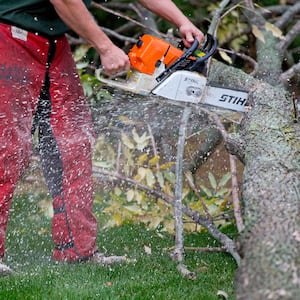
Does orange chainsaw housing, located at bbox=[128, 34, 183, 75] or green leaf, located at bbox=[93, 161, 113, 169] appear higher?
orange chainsaw housing, located at bbox=[128, 34, 183, 75]

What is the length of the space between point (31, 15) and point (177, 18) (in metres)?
0.73

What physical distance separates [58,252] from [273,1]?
10.7 feet

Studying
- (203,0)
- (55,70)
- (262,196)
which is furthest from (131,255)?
(203,0)

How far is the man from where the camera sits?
10.7 ft

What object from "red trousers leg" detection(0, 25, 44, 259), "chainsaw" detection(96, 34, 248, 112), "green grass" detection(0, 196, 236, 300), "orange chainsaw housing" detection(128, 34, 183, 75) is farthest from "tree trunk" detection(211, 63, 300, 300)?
"red trousers leg" detection(0, 25, 44, 259)

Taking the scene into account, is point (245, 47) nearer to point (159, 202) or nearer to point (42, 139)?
point (159, 202)

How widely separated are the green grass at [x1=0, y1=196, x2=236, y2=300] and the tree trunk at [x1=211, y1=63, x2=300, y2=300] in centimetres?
57

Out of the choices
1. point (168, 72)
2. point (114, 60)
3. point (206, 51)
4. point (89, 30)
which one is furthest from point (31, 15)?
point (206, 51)

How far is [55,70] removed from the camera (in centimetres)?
344

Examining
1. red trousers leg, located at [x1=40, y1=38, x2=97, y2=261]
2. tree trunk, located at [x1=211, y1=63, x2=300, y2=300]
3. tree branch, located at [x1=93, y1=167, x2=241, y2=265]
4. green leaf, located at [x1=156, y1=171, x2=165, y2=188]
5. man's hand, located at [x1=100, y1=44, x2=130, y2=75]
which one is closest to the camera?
tree trunk, located at [x1=211, y1=63, x2=300, y2=300]

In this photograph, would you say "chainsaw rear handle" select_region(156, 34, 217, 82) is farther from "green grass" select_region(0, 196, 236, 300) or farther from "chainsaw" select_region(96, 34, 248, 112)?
"green grass" select_region(0, 196, 236, 300)

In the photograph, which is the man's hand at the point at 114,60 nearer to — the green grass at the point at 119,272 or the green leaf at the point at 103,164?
the green grass at the point at 119,272

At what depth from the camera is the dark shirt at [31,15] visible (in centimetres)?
330

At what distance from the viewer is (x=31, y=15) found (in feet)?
10.9
